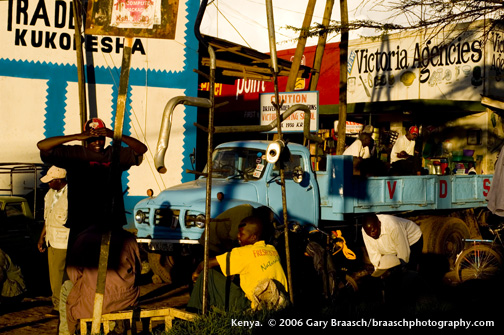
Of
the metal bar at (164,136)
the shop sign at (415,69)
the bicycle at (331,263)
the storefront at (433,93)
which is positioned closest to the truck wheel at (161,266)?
the bicycle at (331,263)

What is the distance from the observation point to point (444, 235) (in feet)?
38.8

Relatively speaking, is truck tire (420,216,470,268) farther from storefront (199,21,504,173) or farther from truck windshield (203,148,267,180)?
storefront (199,21,504,173)

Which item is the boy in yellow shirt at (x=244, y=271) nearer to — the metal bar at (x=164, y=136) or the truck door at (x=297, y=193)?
the metal bar at (x=164, y=136)

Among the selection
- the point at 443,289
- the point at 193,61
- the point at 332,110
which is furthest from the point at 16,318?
the point at 332,110

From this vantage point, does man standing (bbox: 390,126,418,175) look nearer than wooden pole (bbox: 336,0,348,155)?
Yes

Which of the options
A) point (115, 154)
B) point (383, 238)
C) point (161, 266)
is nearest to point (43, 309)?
→ point (161, 266)

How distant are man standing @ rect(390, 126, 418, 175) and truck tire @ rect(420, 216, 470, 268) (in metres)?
1.06

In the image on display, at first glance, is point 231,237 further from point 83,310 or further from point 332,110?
point 332,110

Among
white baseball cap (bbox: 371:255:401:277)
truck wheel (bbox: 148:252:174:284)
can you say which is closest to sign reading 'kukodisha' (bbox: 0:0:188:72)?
truck wheel (bbox: 148:252:174:284)

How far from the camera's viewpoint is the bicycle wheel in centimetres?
1023

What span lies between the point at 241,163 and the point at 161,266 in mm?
2034

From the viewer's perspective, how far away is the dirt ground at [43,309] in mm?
7625

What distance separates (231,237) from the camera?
8.55 m

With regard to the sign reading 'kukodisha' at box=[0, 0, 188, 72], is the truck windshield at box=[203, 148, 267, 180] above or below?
below
